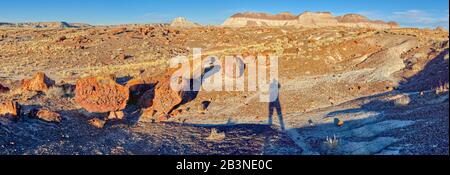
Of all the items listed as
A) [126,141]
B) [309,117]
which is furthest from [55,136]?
[309,117]

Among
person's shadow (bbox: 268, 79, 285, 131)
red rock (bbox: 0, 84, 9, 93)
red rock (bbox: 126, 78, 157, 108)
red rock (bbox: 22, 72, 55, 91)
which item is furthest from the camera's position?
red rock (bbox: 0, 84, 9, 93)

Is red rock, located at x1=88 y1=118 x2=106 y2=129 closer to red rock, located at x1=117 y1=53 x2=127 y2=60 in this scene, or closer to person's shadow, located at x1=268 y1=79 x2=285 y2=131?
person's shadow, located at x1=268 y1=79 x2=285 y2=131

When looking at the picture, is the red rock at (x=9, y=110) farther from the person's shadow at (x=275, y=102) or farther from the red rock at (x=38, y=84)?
the person's shadow at (x=275, y=102)

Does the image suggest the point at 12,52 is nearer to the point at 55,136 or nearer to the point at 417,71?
the point at 55,136

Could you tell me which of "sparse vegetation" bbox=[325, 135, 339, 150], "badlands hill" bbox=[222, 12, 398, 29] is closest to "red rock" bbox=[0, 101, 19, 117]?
"sparse vegetation" bbox=[325, 135, 339, 150]

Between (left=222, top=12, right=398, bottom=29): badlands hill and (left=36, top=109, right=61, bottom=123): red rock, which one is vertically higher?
Answer: (left=222, top=12, right=398, bottom=29): badlands hill

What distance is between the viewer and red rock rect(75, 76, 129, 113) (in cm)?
1275

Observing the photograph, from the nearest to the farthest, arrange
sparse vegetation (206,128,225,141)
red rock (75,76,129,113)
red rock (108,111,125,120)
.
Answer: sparse vegetation (206,128,225,141), red rock (108,111,125,120), red rock (75,76,129,113)

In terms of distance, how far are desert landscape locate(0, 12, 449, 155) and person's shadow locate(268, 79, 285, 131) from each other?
34 mm

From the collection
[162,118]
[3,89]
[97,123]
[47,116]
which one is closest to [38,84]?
[3,89]

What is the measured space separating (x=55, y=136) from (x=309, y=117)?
6176 millimetres

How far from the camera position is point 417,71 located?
51.9ft

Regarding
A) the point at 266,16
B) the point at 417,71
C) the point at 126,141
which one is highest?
the point at 266,16

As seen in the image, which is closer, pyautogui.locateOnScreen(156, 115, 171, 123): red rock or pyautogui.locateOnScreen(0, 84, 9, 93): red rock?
pyautogui.locateOnScreen(156, 115, 171, 123): red rock
